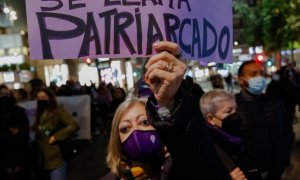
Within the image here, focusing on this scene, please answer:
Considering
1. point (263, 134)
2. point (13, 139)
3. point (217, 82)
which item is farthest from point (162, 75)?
point (217, 82)

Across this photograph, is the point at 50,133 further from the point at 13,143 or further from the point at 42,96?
the point at 13,143

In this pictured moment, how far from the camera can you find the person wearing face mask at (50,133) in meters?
5.79

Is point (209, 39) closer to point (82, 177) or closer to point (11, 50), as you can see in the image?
point (82, 177)

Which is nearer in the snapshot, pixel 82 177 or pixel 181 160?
pixel 181 160

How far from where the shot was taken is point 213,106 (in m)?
3.63

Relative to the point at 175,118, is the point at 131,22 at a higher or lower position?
higher

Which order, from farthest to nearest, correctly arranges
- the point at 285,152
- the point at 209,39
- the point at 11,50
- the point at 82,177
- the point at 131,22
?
the point at 11,50, the point at 82,177, the point at 285,152, the point at 209,39, the point at 131,22

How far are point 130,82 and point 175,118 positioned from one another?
3117cm

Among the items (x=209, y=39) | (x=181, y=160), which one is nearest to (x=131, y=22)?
(x=209, y=39)

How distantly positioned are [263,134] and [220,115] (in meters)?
0.73

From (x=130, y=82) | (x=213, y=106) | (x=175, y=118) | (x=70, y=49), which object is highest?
(x=70, y=49)

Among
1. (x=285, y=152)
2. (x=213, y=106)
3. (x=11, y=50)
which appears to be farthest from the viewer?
(x=11, y=50)

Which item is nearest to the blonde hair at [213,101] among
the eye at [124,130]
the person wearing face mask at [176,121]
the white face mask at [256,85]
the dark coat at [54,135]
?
the white face mask at [256,85]

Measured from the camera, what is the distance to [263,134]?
4133 millimetres
